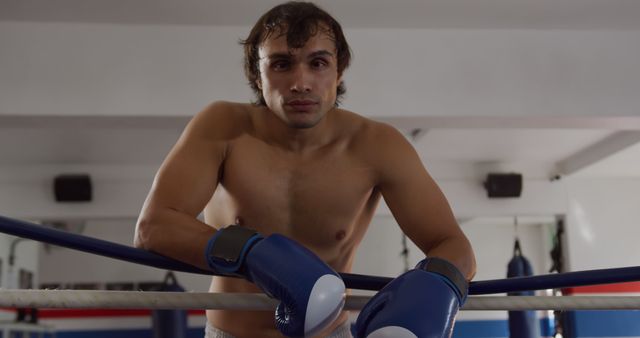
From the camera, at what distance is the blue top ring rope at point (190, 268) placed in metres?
1.31

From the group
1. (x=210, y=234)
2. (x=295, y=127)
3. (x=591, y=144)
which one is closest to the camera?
(x=210, y=234)

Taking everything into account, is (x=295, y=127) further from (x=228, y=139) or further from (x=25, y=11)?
(x=25, y=11)

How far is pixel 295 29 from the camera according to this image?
1.57 meters

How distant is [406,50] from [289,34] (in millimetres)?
2297

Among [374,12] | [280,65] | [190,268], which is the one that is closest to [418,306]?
[190,268]

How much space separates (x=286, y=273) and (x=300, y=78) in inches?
19.1

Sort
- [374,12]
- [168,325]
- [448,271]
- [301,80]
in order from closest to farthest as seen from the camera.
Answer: [448,271] → [301,80] → [374,12] → [168,325]

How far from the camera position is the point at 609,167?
7.67 meters

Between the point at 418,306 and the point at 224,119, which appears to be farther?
the point at 224,119

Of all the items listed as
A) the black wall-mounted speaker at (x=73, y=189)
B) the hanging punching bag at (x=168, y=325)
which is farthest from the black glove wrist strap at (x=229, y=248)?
the black wall-mounted speaker at (x=73, y=189)

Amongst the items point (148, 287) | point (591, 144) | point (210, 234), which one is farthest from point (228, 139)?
point (148, 287)

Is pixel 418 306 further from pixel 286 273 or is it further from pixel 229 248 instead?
pixel 229 248

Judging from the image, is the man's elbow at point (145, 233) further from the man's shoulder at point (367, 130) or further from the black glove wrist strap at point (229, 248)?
the man's shoulder at point (367, 130)

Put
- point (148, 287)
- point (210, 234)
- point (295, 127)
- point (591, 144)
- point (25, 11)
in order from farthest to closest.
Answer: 1. point (148, 287)
2. point (591, 144)
3. point (25, 11)
4. point (295, 127)
5. point (210, 234)
